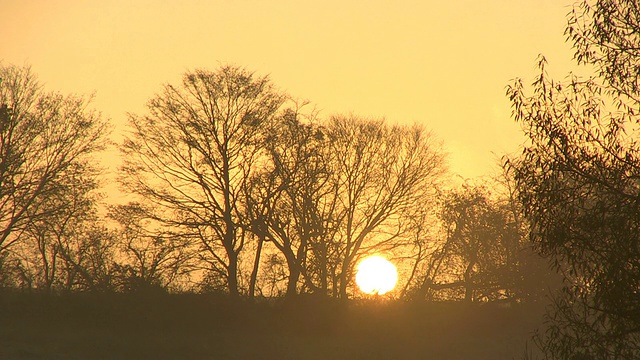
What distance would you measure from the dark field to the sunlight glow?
64.7 inches

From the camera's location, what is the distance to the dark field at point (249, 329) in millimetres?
35750

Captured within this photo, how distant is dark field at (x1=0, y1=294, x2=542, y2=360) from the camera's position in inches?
1407

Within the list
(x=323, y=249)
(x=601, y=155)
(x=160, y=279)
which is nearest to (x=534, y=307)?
(x=323, y=249)

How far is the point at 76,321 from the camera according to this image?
3741cm

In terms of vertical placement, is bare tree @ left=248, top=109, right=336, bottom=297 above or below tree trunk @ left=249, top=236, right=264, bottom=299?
above

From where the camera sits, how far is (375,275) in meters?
53.6

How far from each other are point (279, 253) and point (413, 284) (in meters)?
12.0

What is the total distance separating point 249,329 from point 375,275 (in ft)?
43.9

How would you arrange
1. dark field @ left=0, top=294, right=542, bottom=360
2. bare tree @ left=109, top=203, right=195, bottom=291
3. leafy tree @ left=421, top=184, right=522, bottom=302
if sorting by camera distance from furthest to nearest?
leafy tree @ left=421, top=184, right=522, bottom=302
bare tree @ left=109, top=203, right=195, bottom=291
dark field @ left=0, top=294, right=542, bottom=360

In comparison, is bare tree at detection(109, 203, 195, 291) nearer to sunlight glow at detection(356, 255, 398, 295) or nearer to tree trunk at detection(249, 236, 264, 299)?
tree trunk at detection(249, 236, 264, 299)

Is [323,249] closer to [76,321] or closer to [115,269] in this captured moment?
[115,269]

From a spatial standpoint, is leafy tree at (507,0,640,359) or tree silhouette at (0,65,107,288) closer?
leafy tree at (507,0,640,359)

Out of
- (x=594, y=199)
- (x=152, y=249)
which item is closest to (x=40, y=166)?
(x=152, y=249)

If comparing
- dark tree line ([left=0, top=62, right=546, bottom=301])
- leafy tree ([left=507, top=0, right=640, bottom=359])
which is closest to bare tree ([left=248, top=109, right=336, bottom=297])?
dark tree line ([left=0, top=62, right=546, bottom=301])
